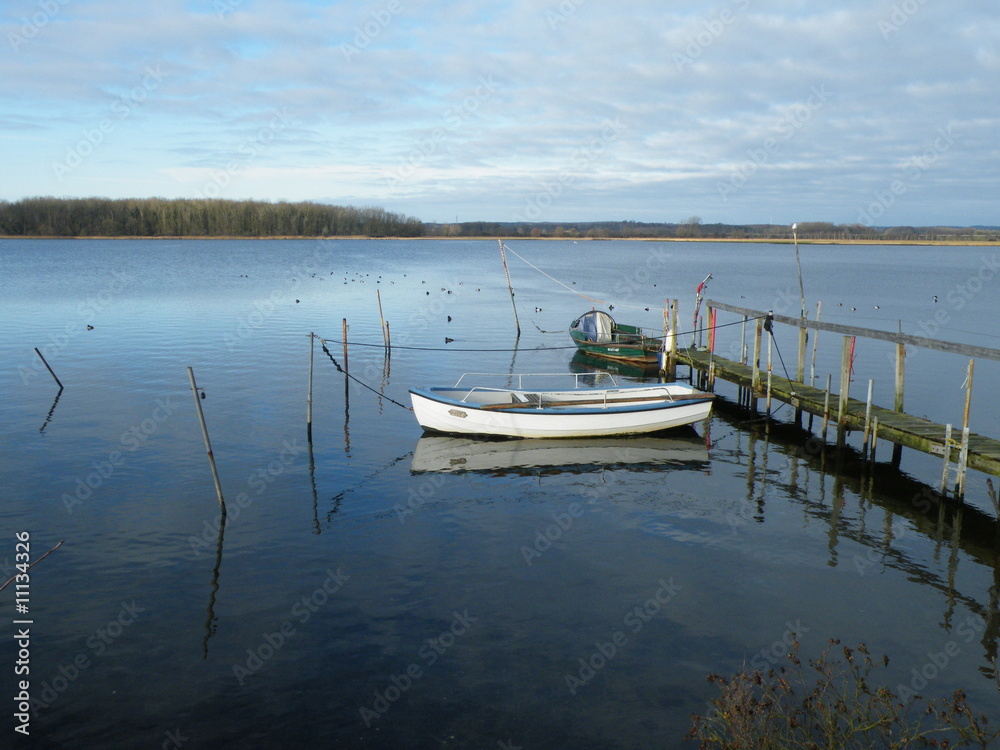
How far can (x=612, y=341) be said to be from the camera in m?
41.0

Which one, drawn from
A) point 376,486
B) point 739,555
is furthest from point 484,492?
point 739,555

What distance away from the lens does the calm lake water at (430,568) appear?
11094 mm

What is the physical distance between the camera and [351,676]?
11.7 m

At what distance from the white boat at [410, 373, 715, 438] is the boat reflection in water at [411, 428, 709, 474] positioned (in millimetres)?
371

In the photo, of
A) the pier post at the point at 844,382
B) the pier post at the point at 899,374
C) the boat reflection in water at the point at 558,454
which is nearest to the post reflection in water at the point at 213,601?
the boat reflection in water at the point at 558,454

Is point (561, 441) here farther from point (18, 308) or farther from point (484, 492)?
point (18, 308)

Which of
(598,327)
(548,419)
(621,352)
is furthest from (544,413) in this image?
(598,327)

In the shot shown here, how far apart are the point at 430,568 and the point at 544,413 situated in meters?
9.95

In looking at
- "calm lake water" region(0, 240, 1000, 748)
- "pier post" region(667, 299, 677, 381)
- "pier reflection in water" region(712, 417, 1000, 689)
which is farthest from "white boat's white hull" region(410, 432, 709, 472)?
"pier post" region(667, 299, 677, 381)

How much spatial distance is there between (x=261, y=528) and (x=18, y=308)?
51077mm

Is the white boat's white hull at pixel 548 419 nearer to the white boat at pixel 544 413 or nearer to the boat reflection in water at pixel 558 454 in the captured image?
the white boat at pixel 544 413

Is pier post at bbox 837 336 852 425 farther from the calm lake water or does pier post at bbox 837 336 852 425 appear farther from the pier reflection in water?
the calm lake water

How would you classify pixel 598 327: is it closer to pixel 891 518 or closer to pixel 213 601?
pixel 891 518

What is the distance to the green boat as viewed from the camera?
126 feet
